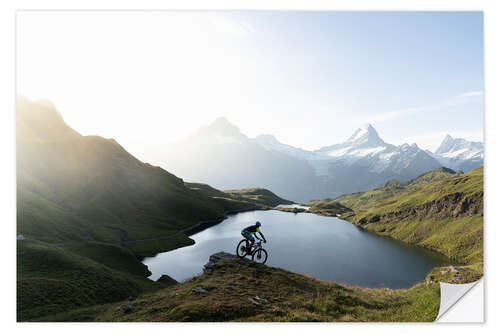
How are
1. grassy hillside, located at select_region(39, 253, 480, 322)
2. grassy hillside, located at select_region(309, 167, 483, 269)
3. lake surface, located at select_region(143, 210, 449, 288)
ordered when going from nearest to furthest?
grassy hillside, located at select_region(39, 253, 480, 322) < lake surface, located at select_region(143, 210, 449, 288) < grassy hillside, located at select_region(309, 167, 483, 269)

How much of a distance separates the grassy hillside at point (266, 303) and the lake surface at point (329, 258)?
176 feet

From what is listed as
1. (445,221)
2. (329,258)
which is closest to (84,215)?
(329,258)

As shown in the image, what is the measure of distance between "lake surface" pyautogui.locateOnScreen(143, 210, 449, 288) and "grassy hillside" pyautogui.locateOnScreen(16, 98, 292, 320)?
10.7 m

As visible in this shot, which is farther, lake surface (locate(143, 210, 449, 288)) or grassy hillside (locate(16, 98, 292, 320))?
lake surface (locate(143, 210, 449, 288))

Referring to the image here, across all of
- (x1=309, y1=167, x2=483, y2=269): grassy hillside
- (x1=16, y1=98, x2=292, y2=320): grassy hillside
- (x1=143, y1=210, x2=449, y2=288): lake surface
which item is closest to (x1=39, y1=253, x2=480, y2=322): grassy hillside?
(x1=16, y1=98, x2=292, y2=320): grassy hillside

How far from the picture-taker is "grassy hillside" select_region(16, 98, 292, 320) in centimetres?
3207

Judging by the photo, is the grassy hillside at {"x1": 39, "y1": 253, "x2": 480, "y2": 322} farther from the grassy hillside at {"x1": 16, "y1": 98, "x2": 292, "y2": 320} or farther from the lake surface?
the lake surface

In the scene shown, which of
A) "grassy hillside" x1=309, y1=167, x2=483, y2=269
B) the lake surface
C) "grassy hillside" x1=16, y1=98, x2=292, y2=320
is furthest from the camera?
"grassy hillside" x1=309, y1=167, x2=483, y2=269

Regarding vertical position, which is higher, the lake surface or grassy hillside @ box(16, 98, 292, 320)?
grassy hillside @ box(16, 98, 292, 320)

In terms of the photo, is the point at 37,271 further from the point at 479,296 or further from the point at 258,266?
the point at 479,296

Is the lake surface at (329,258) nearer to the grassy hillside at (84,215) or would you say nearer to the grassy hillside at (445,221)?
the grassy hillside at (445,221)

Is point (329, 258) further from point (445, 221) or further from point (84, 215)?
point (84, 215)

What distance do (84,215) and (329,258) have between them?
324ft
